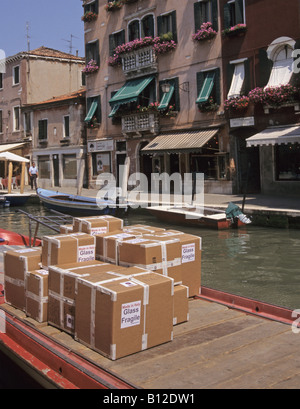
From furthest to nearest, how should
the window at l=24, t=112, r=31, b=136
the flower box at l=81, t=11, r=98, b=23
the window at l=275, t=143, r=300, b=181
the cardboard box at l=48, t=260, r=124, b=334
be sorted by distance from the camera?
the window at l=24, t=112, r=31, b=136
the flower box at l=81, t=11, r=98, b=23
the window at l=275, t=143, r=300, b=181
the cardboard box at l=48, t=260, r=124, b=334

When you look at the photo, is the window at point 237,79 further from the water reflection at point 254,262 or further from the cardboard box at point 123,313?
the cardboard box at point 123,313

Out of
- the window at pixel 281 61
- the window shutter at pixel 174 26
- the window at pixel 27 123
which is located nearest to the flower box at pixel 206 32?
the window shutter at pixel 174 26

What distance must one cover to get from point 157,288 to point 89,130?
26.5 metres

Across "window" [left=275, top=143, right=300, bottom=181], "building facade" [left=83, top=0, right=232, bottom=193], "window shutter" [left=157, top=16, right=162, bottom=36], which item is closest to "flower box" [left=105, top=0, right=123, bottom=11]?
"building facade" [left=83, top=0, right=232, bottom=193]

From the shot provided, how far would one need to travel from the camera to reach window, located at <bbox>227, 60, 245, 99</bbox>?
20297 millimetres

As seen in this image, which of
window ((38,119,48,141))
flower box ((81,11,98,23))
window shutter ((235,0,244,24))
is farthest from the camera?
window ((38,119,48,141))

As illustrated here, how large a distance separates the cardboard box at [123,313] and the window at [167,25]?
2146 cm

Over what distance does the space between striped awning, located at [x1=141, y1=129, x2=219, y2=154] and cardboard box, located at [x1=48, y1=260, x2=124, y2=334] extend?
16973 mm

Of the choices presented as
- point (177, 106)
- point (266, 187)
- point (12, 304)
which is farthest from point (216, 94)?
point (12, 304)

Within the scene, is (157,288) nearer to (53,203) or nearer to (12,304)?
(12,304)

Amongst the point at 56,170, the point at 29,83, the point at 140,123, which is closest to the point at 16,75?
the point at 29,83

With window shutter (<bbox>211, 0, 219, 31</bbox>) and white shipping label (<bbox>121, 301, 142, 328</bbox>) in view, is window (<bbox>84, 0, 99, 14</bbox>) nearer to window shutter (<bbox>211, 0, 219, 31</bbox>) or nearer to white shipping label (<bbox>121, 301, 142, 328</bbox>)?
window shutter (<bbox>211, 0, 219, 31</bbox>)

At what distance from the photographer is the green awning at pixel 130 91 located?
24625mm

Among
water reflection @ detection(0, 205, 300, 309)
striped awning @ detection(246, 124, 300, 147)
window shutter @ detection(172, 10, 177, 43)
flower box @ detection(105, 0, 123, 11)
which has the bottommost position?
water reflection @ detection(0, 205, 300, 309)
